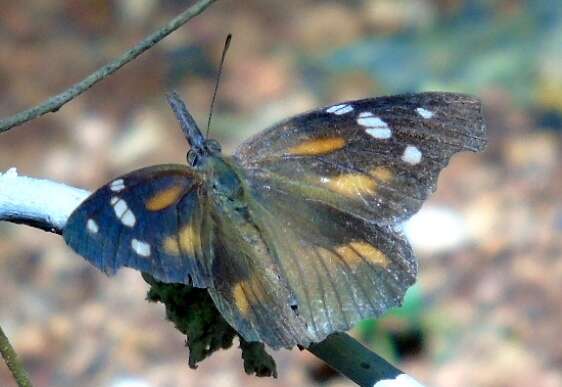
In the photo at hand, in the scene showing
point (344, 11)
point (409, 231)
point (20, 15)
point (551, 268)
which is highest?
point (20, 15)

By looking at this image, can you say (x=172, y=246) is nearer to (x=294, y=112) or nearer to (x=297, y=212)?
(x=297, y=212)

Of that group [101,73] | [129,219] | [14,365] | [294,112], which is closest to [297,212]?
[129,219]

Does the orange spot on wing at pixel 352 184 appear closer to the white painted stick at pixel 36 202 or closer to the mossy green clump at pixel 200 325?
the mossy green clump at pixel 200 325

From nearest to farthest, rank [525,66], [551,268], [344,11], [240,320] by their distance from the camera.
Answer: [240,320] < [551,268] < [525,66] < [344,11]

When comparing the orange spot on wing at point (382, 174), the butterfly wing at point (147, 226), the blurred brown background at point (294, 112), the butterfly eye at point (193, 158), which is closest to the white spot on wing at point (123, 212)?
the butterfly wing at point (147, 226)

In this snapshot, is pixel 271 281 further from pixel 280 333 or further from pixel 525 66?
pixel 525 66

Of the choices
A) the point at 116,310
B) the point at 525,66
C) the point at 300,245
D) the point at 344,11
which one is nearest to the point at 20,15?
the point at 344,11
